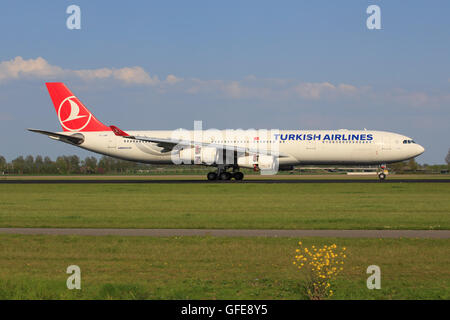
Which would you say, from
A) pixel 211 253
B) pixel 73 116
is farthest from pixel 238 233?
pixel 73 116

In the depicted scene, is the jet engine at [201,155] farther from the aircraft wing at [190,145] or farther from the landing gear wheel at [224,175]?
the landing gear wheel at [224,175]

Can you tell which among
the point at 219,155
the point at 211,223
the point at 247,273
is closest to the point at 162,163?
the point at 219,155

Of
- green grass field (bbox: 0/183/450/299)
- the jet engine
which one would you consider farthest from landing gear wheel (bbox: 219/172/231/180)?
green grass field (bbox: 0/183/450/299)

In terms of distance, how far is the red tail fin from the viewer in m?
56.0

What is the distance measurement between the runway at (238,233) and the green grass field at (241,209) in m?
1.05

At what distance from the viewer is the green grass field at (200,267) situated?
403 inches

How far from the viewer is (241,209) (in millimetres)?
25688

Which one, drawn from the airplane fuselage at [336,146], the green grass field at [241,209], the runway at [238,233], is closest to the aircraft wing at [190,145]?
the airplane fuselage at [336,146]

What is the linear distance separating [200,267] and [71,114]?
46.6 metres

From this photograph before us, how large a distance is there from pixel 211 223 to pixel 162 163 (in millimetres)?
34477

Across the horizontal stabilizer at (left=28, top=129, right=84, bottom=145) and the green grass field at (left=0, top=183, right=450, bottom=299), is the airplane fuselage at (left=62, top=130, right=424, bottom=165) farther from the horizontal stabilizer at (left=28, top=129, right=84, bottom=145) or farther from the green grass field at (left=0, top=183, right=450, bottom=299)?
the green grass field at (left=0, top=183, right=450, bottom=299)

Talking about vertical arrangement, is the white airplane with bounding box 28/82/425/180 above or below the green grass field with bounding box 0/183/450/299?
above

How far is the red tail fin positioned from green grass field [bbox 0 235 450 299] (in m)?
39.8
